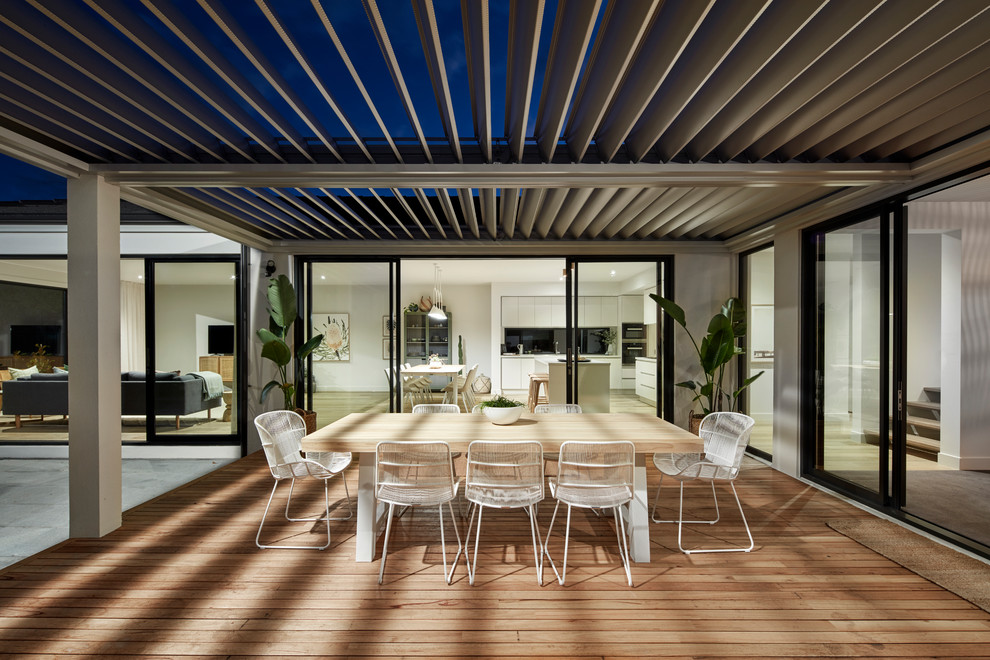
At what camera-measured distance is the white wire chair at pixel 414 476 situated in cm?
262

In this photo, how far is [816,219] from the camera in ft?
14.0

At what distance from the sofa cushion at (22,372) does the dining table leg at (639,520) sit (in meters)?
7.37

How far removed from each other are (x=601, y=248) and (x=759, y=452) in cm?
307

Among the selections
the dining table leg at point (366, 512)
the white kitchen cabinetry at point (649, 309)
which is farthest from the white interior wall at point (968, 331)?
the dining table leg at point (366, 512)

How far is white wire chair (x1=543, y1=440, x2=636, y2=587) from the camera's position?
2.61 metres

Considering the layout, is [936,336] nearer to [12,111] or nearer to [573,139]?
[573,139]

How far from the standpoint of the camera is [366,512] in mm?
2941

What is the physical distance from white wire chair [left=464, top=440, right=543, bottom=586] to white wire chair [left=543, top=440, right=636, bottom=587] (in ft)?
0.46

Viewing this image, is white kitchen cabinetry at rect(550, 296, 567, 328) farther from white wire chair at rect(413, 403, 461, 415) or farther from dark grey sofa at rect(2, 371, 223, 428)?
dark grey sofa at rect(2, 371, 223, 428)

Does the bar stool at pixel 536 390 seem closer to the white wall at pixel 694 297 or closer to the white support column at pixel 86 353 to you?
the white wall at pixel 694 297

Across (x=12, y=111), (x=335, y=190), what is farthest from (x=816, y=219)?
(x=12, y=111)

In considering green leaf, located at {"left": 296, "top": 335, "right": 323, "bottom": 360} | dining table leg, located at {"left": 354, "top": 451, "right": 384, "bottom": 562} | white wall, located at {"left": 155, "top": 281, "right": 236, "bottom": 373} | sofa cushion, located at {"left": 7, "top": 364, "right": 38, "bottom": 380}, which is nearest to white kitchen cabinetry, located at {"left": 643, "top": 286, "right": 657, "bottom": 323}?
green leaf, located at {"left": 296, "top": 335, "right": 323, "bottom": 360}

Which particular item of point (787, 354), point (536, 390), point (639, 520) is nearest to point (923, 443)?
point (787, 354)

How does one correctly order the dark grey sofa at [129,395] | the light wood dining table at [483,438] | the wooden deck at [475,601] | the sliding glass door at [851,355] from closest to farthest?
the wooden deck at [475,601] → the light wood dining table at [483,438] → the sliding glass door at [851,355] → the dark grey sofa at [129,395]
